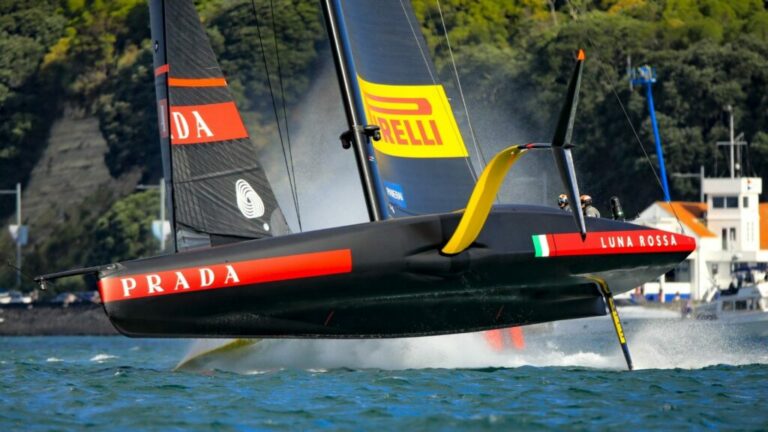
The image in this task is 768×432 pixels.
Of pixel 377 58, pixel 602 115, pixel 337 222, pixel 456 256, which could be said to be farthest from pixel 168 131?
pixel 602 115

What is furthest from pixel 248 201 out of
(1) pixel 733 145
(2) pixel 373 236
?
(1) pixel 733 145

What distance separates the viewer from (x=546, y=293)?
50.0 feet

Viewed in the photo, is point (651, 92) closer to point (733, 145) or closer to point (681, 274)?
Result: point (733, 145)

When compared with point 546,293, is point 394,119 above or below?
above

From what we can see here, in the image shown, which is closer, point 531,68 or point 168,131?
point 168,131

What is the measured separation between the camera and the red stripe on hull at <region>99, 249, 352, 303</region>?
547 inches

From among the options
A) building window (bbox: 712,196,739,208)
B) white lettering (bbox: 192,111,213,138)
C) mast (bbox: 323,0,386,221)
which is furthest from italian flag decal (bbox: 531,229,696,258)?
building window (bbox: 712,196,739,208)

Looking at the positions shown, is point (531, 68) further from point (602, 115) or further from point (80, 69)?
point (80, 69)

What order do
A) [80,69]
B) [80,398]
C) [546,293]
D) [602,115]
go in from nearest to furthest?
[80,398] → [546,293] → [602,115] → [80,69]

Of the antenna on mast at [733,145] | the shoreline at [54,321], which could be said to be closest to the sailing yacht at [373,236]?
the antenna on mast at [733,145]

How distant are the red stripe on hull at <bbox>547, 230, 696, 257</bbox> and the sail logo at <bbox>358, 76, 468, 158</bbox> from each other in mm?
2060

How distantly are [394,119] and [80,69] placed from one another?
56.9 metres

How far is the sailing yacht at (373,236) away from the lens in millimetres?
13977

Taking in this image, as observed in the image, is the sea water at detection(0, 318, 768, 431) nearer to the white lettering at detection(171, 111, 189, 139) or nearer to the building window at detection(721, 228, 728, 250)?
the white lettering at detection(171, 111, 189, 139)
